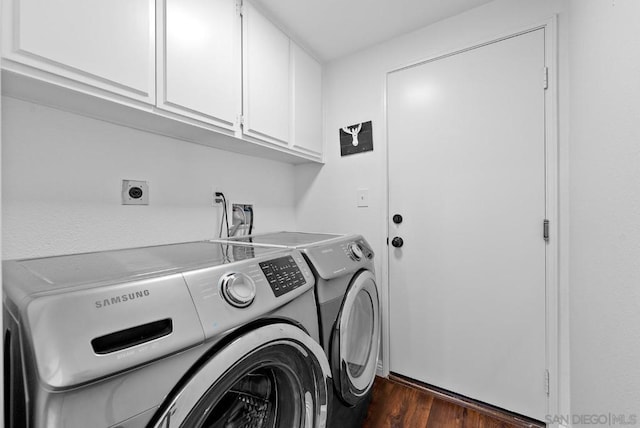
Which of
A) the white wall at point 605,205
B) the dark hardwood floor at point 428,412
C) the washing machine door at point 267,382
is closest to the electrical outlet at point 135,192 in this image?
the washing machine door at point 267,382

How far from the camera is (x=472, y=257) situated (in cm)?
154

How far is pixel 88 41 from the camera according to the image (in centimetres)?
87

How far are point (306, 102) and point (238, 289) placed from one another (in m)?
1.52

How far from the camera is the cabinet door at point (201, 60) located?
107 cm

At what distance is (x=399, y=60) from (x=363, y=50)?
30cm

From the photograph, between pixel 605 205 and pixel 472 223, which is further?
pixel 472 223

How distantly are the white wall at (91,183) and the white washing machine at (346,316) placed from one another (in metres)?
0.55

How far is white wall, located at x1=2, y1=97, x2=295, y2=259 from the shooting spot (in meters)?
0.95

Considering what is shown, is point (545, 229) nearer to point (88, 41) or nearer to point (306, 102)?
point (306, 102)

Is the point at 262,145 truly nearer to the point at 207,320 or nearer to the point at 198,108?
the point at 198,108

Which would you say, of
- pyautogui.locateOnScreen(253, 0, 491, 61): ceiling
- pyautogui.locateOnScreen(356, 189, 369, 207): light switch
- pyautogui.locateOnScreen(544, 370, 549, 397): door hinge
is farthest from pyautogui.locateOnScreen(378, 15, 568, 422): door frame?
pyautogui.locateOnScreen(356, 189, 369, 207): light switch

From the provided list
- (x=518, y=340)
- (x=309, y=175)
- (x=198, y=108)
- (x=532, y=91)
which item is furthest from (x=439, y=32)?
(x=518, y=340)

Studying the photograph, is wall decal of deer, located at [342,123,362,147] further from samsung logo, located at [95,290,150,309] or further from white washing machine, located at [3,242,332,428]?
samsung logo, located at [95,290,150,309]

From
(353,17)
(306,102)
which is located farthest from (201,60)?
(353,17)
